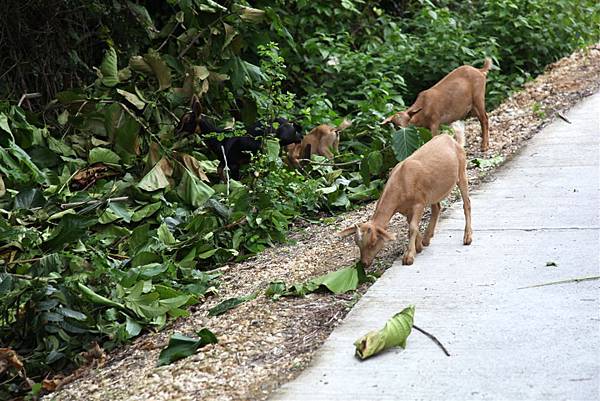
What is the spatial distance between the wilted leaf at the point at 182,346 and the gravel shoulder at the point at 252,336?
76 millimetres

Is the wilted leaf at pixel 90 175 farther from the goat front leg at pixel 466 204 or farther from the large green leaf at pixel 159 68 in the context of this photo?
the goat front leg at pixel 466 204

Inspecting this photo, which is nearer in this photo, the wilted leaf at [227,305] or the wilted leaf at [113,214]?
the wilted leaf at [227,305]

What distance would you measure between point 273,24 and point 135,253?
4531 mm

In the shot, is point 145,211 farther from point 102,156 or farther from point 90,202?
point 102,156

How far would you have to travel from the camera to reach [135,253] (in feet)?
23.8

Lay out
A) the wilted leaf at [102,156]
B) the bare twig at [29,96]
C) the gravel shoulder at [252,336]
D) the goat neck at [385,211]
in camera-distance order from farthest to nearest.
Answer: the bare twig at [29,96], the wilted leaf at [102,156], the goat neck at [385,211], the gravel shoulder at [252,336]

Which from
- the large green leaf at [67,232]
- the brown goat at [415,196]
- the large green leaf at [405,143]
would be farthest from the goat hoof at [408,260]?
the large green leaf at [67,232]

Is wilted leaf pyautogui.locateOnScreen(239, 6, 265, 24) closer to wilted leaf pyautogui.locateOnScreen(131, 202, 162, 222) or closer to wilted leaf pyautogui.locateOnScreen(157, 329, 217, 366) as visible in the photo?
wilted leaf pyautogui.locateOnScreen(131, 202, 162, 222)

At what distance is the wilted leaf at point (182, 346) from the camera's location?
16.8 feet

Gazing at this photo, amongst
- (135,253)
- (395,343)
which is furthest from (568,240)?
(135,253)

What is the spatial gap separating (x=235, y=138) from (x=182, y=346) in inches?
153

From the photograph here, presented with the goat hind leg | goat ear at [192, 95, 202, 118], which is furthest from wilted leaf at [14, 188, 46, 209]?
the goat hind leg

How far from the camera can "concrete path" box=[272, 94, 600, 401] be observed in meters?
4.33

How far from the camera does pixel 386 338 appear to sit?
4.73 metres
